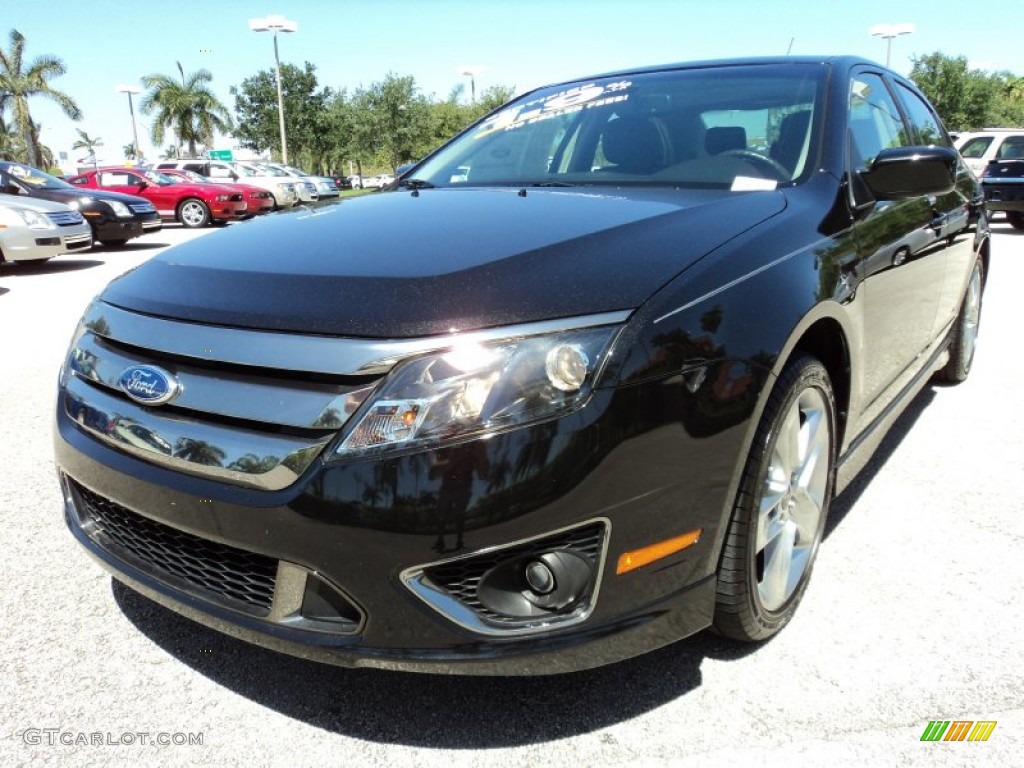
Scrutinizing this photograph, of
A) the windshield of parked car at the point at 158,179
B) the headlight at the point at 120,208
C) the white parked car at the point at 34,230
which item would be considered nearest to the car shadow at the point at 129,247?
the headlight at the point at 120,208

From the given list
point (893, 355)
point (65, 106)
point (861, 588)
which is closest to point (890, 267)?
point (893, 355)

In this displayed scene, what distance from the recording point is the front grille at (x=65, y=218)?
1050 cm

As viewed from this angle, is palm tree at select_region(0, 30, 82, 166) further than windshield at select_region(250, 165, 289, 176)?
Yes

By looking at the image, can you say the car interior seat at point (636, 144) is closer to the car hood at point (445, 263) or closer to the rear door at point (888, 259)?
the car hood at point (445, 263)

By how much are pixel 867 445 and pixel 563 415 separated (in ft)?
5.55

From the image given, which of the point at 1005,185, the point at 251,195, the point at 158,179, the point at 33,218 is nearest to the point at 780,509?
the point at 33,218

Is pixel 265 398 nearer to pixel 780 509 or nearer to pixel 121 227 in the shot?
pixel 780 509

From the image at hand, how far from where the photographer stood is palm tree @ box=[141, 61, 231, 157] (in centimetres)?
4747

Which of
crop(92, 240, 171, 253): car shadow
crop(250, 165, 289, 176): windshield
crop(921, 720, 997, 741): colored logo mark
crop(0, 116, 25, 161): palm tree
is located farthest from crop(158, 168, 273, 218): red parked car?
crop(0, 116, 25, 161): palm tree

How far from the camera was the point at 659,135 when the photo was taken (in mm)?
2797

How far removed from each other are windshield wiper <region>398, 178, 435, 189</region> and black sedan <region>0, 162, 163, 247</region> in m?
10.4

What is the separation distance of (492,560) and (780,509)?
3.00 feet

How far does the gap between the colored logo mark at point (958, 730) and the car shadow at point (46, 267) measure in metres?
11.5

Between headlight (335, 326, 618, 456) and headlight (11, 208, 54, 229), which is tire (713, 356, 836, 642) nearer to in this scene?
headlight (335, 326, 618, 456)
